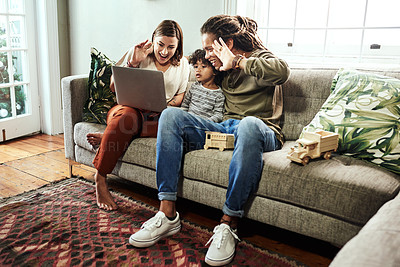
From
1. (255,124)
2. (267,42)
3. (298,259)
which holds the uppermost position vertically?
(267,42)

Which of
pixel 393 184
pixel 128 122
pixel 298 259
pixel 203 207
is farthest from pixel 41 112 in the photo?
pixel 393 184

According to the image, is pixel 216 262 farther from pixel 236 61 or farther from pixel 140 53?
pixel 140 53

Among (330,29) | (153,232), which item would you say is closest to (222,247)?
(153,232)

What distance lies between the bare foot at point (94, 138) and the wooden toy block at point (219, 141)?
65 centimetres

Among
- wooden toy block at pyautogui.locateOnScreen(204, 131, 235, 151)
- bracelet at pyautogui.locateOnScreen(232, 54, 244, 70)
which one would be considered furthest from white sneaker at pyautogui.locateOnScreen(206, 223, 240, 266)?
bracelet at pyautogui.locateOnScreen(232, 54, 244, 70)

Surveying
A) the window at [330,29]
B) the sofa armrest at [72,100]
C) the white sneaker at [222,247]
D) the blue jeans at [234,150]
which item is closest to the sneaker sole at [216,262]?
the white sneaker at [222,247]

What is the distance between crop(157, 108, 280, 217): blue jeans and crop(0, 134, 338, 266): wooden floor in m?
0.28

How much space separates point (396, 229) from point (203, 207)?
4.08 feet

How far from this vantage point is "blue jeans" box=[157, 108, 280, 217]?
4.99ft

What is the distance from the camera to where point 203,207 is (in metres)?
2.03

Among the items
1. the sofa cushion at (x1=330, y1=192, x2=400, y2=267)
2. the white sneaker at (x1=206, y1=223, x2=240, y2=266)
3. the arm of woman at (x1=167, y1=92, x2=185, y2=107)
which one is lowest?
the white sneaker at (x1=206, y1=223, x2=240, y2=266)

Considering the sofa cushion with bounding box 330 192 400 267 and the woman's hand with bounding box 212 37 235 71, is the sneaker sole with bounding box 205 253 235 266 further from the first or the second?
the woman's hand with bounding box 212 37 235 71

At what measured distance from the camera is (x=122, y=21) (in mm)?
3041

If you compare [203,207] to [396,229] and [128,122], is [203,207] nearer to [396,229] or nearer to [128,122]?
[128,122]
